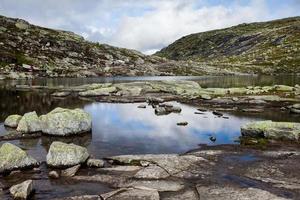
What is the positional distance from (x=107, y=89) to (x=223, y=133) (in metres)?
54.8

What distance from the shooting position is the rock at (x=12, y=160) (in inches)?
1156

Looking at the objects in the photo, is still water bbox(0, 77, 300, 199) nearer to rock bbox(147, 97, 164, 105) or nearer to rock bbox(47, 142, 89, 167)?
rock bbox(47, 142, 89, 167)

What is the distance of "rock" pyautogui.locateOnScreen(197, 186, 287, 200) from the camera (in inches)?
944

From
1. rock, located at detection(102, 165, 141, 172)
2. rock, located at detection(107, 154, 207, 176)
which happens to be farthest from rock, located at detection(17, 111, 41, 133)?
rock, located at detection(102, 165, 141, 172)

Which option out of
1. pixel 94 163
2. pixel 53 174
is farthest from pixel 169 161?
pixel 53 174

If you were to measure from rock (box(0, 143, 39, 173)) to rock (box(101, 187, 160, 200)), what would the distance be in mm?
9725

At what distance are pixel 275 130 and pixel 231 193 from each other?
2028cm

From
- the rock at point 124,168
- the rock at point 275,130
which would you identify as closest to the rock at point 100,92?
the rock at point 275,130

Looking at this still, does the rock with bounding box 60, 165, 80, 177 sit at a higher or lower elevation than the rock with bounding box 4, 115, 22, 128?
lower

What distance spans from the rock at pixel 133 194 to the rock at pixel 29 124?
24.7m

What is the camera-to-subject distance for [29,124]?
46.5 metres

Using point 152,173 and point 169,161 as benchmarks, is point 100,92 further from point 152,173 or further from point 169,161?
point 152,173

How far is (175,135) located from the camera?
46.8 meters


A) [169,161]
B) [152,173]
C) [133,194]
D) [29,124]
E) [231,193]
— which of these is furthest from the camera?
[29,124]
